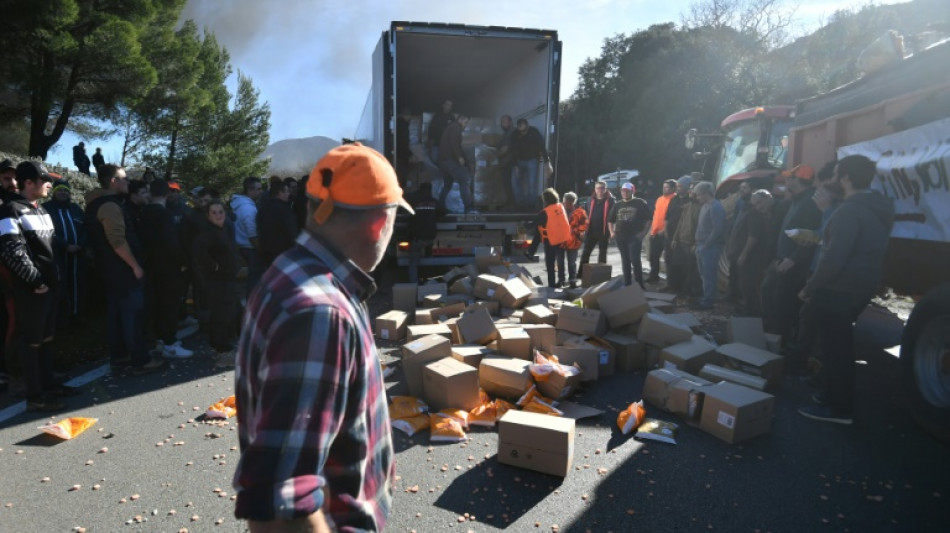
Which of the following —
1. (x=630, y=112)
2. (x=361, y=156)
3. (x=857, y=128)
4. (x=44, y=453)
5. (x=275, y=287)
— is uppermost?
(x=630, y=112)

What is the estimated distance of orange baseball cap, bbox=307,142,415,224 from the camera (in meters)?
1.30

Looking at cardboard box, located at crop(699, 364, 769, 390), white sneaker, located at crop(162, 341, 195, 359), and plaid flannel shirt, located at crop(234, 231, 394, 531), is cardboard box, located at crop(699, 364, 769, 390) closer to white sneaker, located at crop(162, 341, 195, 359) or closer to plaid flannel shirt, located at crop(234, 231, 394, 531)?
plaid flannel shirt, located at crop(234, 231, 394, 531)

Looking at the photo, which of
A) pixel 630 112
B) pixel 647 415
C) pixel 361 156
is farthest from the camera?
pixel 630 112

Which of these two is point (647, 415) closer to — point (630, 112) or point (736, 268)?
point (736, 268)

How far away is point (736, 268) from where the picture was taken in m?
8.12

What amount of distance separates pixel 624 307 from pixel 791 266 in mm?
1668

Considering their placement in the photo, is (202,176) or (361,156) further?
(202,176)

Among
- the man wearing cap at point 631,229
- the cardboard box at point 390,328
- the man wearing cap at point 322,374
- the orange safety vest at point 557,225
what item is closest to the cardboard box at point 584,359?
the cardboard box at point 390,328

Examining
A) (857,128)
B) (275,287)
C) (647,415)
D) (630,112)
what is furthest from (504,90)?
(630,112)

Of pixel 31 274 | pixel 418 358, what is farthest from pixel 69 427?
pixel 418 358

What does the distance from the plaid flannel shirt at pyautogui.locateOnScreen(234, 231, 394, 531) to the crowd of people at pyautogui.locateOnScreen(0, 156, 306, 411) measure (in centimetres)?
407

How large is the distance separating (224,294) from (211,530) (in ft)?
11.8

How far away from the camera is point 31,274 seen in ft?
13.6

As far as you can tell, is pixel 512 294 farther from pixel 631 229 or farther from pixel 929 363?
pixel 929 363
